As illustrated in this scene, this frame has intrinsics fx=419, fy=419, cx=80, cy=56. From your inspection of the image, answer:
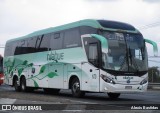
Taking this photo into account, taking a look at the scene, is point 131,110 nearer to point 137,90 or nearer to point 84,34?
point 137,90

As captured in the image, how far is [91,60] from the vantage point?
18.9 meters

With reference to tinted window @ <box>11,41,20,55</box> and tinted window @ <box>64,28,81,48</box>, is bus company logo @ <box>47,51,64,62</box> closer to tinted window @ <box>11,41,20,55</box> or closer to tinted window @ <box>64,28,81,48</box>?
tinted window @ <box>64,28,81,48</box>

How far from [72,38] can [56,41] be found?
1908 millimetres

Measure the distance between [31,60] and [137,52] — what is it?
8465mm

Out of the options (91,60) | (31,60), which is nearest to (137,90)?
(91,60)

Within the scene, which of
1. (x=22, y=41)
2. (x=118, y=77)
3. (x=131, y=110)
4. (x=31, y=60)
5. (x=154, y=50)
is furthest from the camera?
(x=22, y=41)

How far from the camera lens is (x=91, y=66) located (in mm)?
18922

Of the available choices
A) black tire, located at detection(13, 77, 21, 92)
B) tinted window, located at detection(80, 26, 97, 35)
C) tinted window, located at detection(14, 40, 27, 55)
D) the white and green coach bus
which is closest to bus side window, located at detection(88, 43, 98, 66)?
the white and green coach bus

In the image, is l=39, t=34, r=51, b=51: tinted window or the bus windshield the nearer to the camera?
the bus windshield

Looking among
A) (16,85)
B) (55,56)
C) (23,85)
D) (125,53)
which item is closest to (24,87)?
(23,85)

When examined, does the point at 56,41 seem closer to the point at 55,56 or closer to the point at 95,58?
the point at 55,56

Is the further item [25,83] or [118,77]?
[25,83]

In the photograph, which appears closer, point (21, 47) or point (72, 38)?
point (72, 38)

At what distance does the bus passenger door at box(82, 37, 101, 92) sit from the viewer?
18531 millimetres
